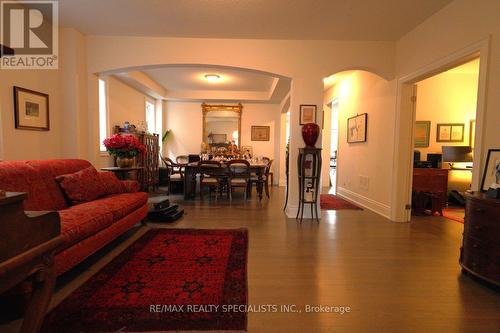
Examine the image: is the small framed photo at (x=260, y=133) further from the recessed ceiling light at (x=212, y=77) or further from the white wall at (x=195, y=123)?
the recessed ceiling light at (x=212, y=77)

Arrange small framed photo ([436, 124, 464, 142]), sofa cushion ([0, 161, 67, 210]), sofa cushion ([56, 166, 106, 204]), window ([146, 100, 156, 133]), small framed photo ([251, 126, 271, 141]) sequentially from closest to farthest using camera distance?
sofa cushion ([0, 161, 67, 210])
sofa cushion ([56, 166, 106, 204])
small framed photo ([436, 124, 464, 142])
window ([146, 100, 156, 133])
small framed photo ([251, 126, 271, 141])

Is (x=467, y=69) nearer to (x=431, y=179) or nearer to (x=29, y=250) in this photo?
(x=431, y=179)

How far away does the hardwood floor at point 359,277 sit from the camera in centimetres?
151

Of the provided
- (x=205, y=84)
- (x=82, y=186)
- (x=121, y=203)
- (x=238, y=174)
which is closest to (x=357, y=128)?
(x=238, y=174)

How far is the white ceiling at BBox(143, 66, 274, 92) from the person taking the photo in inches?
Result: 211

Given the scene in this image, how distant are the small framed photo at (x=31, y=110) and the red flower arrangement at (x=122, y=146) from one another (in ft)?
2.52

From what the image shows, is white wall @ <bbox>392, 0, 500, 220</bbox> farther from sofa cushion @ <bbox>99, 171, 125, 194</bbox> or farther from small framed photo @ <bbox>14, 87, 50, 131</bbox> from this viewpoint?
small framed photo @ <bbox>14, 87, 50, 131</bbox>

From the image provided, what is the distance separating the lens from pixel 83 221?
1.92 m

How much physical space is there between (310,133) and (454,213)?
3165mm

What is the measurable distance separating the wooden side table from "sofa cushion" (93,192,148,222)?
1209 mm

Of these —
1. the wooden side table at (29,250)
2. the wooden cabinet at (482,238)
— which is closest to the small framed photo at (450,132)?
the wooden cabinet at (482,238)

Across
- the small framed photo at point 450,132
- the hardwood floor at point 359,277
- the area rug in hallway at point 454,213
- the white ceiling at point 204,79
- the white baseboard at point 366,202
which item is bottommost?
the hardwood floor at point 359,277

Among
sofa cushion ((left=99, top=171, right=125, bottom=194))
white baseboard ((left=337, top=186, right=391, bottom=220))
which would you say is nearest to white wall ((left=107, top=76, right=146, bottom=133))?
sofa cushion ((left=99, top=171, right=125, bottom=194))

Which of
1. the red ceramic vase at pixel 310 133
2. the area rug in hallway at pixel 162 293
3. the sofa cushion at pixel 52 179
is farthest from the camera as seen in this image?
the red ceramic vase at pixel 310 133
